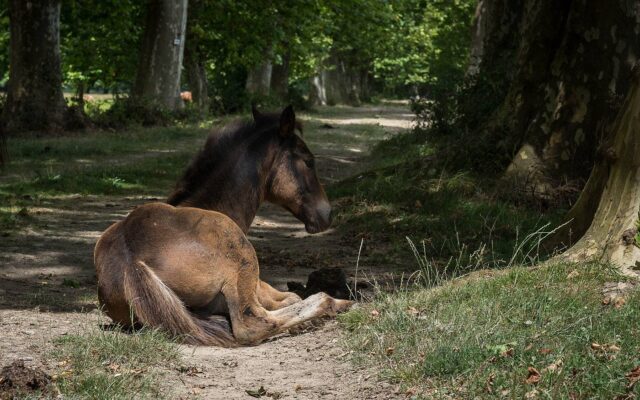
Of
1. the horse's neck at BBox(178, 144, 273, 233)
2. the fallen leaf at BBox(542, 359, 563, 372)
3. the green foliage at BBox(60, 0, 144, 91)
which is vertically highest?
the green foliage at BBox(60, 0, 144, 91)

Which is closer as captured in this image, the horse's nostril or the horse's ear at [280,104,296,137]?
the horse's ear at [280,104,296,137]

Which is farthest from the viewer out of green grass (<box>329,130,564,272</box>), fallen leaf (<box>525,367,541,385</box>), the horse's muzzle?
green grass (<box>329,130,564,272</box>)

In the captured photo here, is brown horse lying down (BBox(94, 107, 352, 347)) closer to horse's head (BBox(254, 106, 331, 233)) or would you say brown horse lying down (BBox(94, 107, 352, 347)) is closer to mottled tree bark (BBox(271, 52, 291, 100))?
horse's head (BBox(254, 106, 331, 233))

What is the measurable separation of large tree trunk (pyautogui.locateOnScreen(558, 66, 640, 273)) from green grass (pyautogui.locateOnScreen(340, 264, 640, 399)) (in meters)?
0.32

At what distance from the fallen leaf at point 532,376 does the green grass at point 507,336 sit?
0.07ft

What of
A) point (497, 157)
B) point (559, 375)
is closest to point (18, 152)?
point (497, 157)

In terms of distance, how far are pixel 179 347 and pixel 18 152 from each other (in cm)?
1409

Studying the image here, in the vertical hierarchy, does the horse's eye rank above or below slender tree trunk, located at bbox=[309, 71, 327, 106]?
above

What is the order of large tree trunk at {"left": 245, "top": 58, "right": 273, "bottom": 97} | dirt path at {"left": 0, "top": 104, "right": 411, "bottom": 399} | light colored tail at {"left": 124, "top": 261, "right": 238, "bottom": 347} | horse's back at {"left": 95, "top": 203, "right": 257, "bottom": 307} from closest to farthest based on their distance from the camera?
dirt path at {"left": 0, "top": 104, "right": 411, "bottom": 399} → light colored tail at {"left": 124, "top": 261, "right": 238, "bottom": 347} → horse's back at {"left": 95, "top": 203, "right": 257, "bottom": 307} → large tree trunk at {"left": 245, "top": 58, "right": 273, "bottom": 97}

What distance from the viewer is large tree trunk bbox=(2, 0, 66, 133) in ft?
78.9

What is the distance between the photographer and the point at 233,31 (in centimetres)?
3391

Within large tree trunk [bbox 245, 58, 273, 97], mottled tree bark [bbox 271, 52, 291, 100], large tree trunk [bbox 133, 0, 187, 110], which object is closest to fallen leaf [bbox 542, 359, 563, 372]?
large tree trunk [bbox 133, 0, 187, 110]

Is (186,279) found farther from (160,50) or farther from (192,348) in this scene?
(160,50)

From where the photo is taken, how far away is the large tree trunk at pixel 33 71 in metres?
24.1
